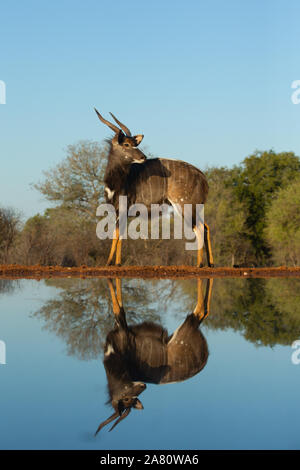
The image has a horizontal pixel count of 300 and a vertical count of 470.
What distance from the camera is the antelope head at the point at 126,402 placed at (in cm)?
232

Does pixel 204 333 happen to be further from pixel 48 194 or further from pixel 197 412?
pixel 48 194

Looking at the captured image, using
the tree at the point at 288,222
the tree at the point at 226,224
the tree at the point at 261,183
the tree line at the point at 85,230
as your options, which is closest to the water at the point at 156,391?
the tree line at the point at 85,230

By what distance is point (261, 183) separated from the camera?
1501 inches

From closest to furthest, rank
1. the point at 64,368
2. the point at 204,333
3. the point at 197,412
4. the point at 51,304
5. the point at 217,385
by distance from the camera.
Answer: the point at 197,412, the point at 217,385, the point at 64,368, the point at 204,333, the point at 51,304

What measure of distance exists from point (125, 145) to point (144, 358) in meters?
9.16

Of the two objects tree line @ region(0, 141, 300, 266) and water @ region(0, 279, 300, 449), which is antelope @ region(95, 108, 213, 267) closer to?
tree line @ region(0, 141, 300, 266)

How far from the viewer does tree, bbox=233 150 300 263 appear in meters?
36.7

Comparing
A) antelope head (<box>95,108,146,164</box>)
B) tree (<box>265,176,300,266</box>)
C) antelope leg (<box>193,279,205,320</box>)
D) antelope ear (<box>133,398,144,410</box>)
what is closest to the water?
antelope ear (<box>133,398,144,410</box>)

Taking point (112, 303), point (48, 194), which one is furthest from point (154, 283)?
point (48, 194)

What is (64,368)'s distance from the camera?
3256mm

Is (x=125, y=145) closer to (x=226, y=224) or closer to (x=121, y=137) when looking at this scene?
(x=121, y=137)

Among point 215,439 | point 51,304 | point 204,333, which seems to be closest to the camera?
point 215,439

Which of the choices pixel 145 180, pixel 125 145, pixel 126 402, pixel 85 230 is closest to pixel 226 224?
pixel 85 230
